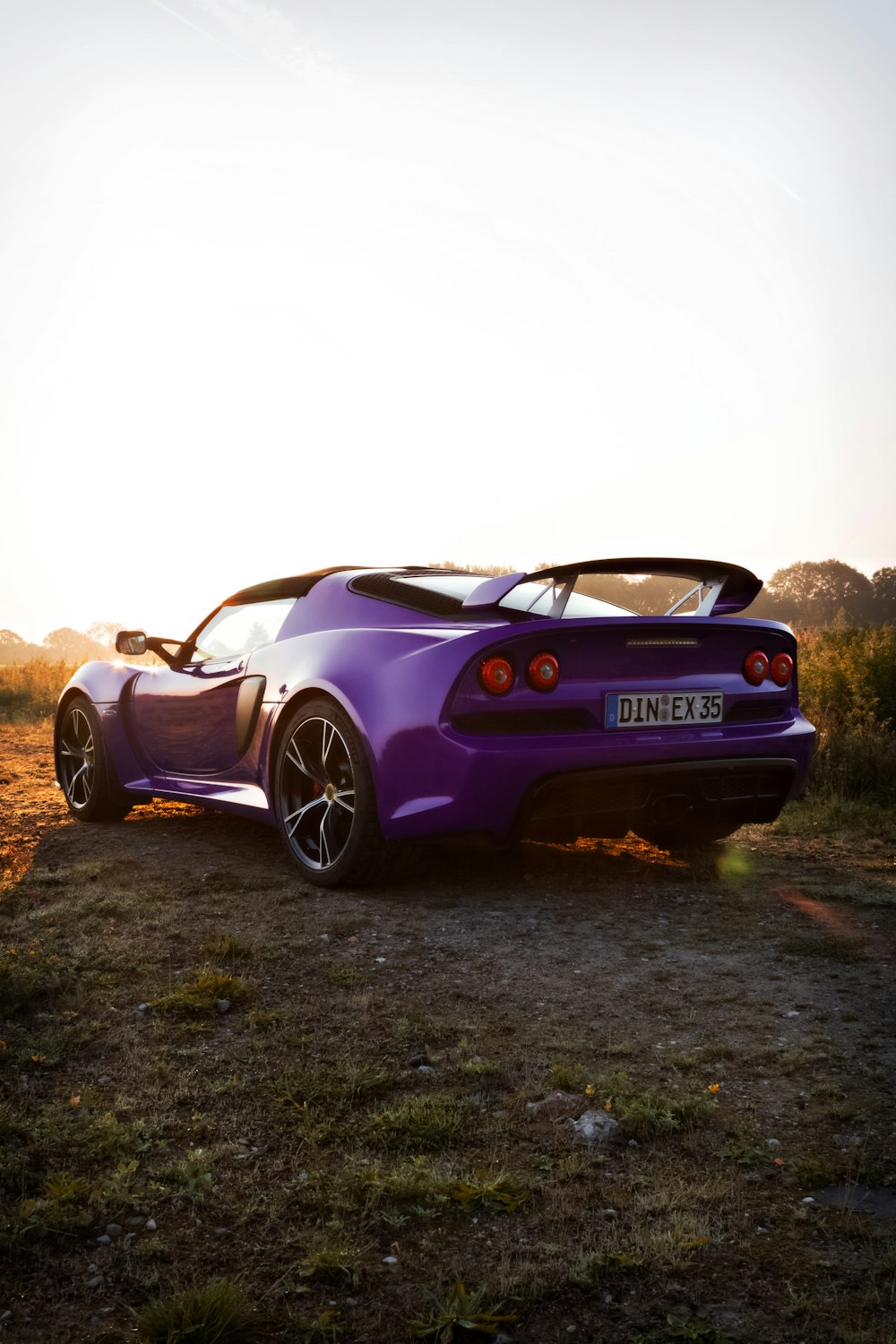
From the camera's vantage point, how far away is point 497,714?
3520mm

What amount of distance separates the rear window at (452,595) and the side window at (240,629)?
55cm

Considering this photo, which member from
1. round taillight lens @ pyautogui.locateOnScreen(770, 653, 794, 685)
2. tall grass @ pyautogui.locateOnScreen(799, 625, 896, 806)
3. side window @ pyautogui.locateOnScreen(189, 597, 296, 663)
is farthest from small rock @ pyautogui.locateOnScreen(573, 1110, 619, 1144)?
tall grass @ pyautogui.locateOnScreen(799, 625, 896, 806)

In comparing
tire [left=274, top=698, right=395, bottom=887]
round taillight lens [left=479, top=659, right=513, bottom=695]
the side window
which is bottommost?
tire [left=274, top=698, right=395, bottom=887]

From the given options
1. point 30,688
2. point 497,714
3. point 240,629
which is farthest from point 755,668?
point 30,688

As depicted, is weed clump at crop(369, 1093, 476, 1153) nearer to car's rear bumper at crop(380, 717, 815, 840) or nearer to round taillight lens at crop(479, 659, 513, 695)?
car's rear bumper at crop(380, 717, 815, 840)

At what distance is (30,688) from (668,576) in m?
13.5

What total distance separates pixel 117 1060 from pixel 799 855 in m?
3.36

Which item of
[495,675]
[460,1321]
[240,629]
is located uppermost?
[240,629]

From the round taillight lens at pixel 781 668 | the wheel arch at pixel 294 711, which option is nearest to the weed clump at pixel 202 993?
the wheel arch at pixel 294 711

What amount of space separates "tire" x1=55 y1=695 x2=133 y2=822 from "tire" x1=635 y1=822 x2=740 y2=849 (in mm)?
2815

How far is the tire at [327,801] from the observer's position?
3.77 m

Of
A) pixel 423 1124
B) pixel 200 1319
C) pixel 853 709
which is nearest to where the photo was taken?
pixel 200 1319

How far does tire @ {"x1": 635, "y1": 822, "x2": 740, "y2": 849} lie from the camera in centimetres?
465

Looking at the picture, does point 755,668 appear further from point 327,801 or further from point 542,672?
point 327,801
